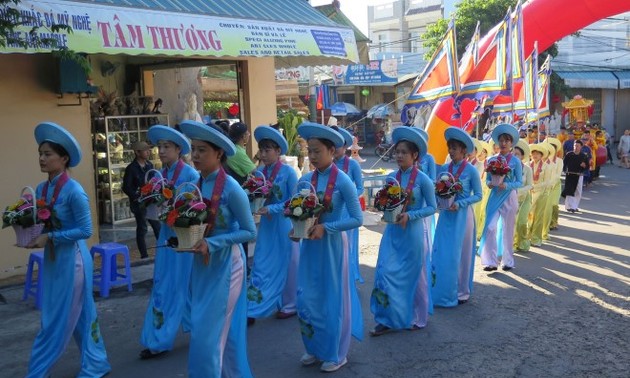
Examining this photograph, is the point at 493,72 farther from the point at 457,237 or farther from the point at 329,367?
the point at 329,367

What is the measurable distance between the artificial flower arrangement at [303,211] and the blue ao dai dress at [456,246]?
260cm

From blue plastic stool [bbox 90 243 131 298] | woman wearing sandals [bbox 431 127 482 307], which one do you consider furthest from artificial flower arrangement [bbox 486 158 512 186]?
blue plastic stool [bbox 90 243 131 298]

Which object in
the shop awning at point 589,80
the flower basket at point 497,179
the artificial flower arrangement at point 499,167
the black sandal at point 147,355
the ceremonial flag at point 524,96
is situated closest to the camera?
the black sandal at point 147,355

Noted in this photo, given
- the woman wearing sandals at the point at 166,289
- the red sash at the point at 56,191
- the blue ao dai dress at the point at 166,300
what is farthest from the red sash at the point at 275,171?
the red sash at the point at 56,191

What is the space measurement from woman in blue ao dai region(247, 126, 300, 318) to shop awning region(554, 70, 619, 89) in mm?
28615

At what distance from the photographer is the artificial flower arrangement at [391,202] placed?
6371 mm

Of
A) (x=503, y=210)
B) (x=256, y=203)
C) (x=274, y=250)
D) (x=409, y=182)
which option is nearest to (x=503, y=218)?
(x=503, y=210)

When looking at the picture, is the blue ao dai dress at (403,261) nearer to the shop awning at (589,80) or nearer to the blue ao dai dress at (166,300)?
the blue ao dai dress at (166,300)

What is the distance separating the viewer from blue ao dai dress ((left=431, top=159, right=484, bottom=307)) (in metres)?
7.71

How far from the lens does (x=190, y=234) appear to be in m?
4.48

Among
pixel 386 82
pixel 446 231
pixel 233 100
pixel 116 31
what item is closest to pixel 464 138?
pixel 446 231

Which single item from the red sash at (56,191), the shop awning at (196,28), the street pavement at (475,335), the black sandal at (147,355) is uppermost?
the shop awning at (196,28)

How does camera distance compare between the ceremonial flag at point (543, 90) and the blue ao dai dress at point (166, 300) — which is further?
the ceremonial flag at point (543, 90)

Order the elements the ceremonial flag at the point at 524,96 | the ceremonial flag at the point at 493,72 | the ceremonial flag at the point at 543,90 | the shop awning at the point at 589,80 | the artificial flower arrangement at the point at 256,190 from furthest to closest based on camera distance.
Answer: the shop awning at the point at 589,80 < the ceremonial flag at the point at 543,90 < the ceremonial flag at the point at 524,96 < the ceremonial flag at the point at 493,72 < the artificial flower arrangement at the point at 256,190
